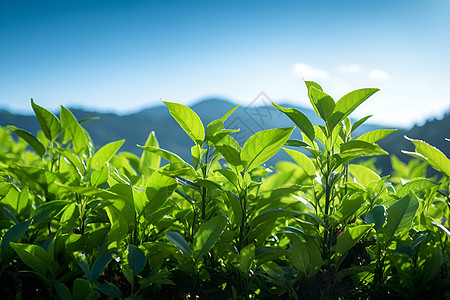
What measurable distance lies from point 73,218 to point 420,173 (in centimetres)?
95

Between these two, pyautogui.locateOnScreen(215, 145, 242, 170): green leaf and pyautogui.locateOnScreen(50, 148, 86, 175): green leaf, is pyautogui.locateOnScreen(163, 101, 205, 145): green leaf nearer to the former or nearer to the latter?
pyautogui.locateOnScreen(215, 145, 242, 170): green leaf

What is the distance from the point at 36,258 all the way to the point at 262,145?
0.40 meters

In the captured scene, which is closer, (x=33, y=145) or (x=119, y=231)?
(x=119, y=231)

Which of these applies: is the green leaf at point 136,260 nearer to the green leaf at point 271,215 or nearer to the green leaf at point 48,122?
the green leaf at point 271,215

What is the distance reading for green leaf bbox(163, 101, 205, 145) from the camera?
0.56 meters

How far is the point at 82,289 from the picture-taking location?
0.46 m

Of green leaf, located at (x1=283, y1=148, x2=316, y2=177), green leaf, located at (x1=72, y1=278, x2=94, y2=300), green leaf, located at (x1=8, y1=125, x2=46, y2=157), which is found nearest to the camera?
green leaf, located at (x1=72, y1=278, x2=94, y2=300)

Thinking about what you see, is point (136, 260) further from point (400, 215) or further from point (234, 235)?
point (400, 215)

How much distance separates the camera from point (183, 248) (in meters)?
0.46

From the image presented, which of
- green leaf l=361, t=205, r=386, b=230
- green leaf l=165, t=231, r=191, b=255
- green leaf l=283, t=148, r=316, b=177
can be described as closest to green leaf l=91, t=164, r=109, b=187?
green leaf l=165, t=231, r=191, b=255

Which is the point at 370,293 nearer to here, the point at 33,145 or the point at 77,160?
the point at 77,160

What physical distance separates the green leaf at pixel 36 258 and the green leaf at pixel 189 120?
1.01 ft

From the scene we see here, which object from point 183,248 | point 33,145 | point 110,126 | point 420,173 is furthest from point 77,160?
point 110,126

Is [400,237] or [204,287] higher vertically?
[400,237]
